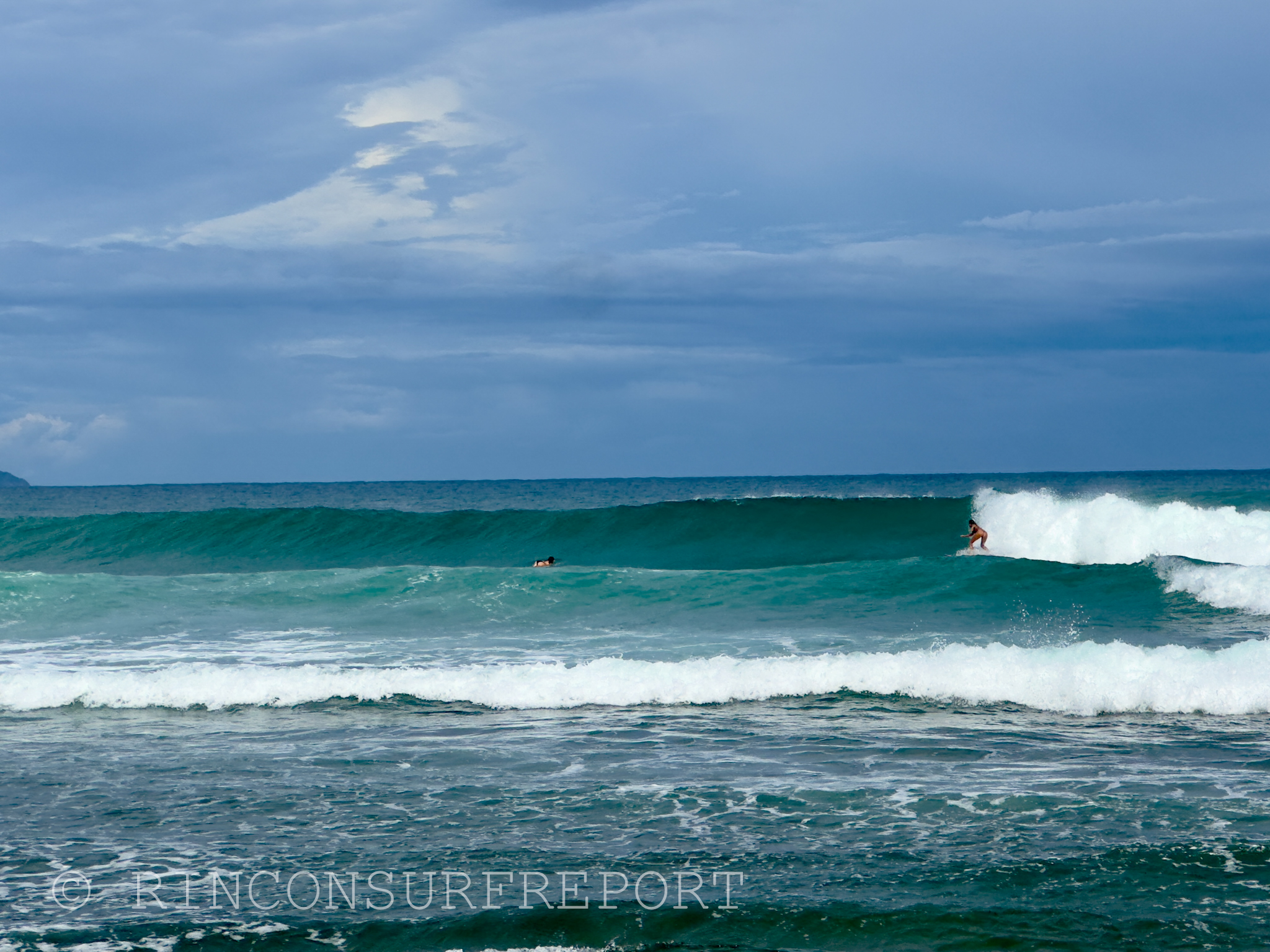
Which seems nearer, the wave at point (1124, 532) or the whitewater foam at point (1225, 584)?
the whitewater foam at point (1225, 584)

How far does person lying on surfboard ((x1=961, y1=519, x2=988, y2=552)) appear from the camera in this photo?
2369 centimetres

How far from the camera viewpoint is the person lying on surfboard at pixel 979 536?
23688 millimetres

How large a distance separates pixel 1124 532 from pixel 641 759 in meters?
19.5

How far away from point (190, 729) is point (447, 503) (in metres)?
63.9

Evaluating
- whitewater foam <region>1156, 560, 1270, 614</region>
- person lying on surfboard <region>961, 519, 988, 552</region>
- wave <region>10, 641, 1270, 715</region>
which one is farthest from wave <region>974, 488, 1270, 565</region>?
wave <region>10, 641, 1270, 715</region>

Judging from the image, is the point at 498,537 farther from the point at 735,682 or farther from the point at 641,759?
the point at 641,759

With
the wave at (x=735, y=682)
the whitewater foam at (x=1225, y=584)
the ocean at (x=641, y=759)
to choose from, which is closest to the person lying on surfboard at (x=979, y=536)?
the ocean at (x=641, y=759)

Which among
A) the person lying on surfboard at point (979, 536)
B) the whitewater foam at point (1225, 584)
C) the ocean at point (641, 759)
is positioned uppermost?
the person lying on surfboard at point (979, 536)

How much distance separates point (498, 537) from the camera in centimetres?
3228

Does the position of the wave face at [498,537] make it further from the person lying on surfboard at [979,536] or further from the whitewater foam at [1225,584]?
the whitewater foam at [1225,584]

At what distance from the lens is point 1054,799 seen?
6.61 m

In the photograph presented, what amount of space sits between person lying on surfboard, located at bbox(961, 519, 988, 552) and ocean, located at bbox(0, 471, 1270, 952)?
4.28 m

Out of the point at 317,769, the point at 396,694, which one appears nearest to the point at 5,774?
the point at 317,769

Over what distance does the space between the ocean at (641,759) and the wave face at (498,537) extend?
361 inches
